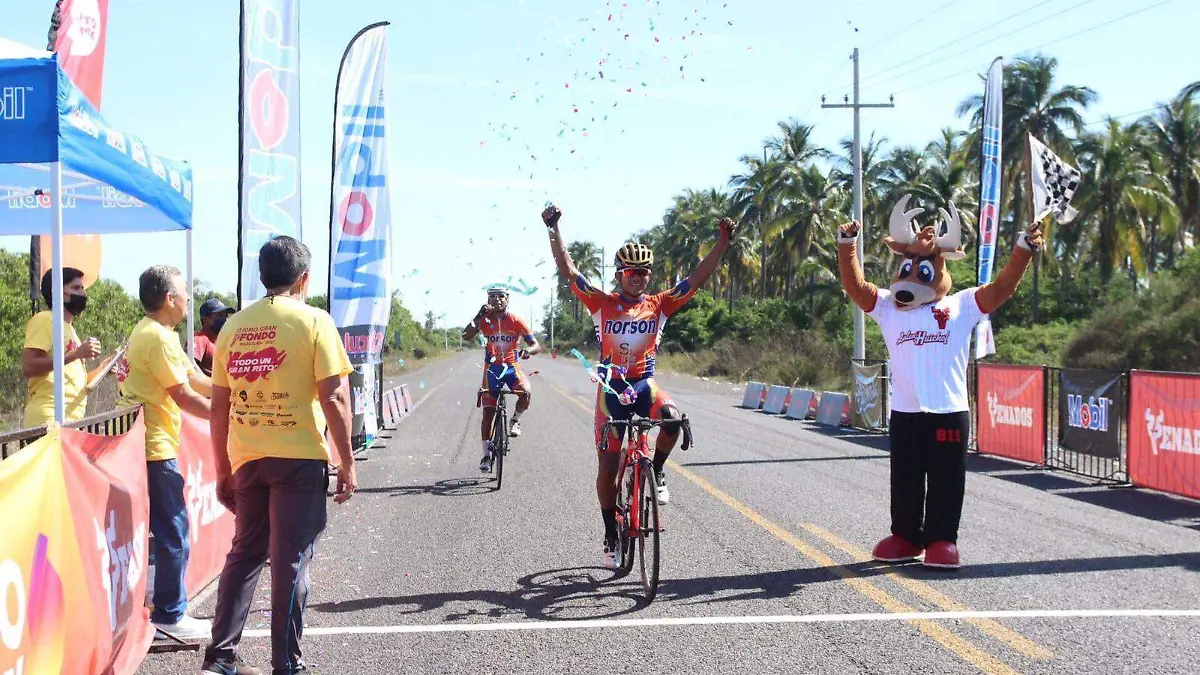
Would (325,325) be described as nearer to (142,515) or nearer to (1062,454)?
(142,515)

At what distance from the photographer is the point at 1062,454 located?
13523 mm

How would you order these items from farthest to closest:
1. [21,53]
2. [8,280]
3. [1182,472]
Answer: [8,280] < [1182,472] < [21,53]

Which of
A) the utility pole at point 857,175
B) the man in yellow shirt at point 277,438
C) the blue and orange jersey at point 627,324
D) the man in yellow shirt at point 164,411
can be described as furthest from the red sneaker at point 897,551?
the utility pole at point 857,175

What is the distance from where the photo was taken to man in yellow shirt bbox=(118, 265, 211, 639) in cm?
552

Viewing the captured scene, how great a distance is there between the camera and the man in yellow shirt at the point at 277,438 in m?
4.62

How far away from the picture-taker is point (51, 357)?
5852 millimetres

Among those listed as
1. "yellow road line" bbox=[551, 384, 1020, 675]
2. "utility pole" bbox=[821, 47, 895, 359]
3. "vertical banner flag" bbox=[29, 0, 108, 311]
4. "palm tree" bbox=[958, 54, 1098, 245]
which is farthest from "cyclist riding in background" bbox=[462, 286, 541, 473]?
"palm tree" bbox=[958, 54, 1098, 245]

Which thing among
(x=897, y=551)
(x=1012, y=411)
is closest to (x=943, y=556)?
(x=897, y=551)

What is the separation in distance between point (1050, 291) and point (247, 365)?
57144 mm

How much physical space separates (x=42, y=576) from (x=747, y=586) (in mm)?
4064

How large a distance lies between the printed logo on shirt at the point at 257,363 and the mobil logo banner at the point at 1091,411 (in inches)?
411

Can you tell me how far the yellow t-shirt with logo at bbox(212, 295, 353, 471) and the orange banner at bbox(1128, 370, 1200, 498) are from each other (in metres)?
9.32

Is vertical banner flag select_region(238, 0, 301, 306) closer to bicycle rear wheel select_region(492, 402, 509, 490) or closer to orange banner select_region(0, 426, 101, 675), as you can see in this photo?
bicycle rear wheel select_region(492, 402, 509, 490)

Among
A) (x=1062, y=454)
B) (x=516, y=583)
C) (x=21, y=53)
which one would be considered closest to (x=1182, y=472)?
(x=1062, y=454)
